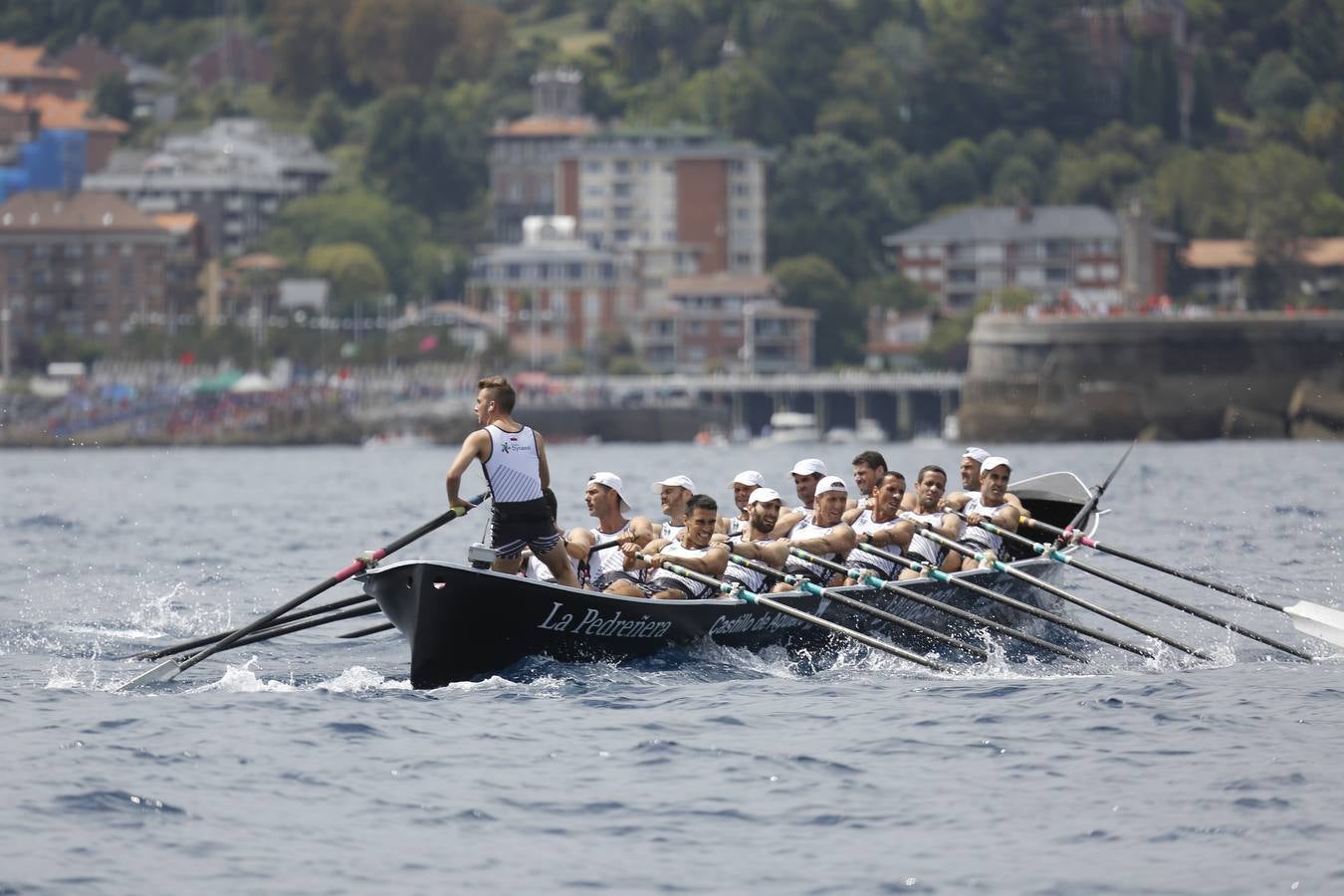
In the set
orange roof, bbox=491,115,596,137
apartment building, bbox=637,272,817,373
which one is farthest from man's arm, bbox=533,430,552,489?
orange roof, bbox=491,115,596,137

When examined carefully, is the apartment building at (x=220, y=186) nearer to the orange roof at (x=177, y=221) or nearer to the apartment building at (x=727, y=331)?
the orange roof at (x=177, y=221)

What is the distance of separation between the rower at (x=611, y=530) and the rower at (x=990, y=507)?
4.75m

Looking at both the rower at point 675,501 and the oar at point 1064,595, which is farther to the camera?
the oar at point 1064,595

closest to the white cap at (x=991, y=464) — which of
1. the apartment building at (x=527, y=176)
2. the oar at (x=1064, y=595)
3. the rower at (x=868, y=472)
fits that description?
the oar at (x=1064, y=595)

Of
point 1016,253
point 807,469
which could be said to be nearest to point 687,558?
point 807,469

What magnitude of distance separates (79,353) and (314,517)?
4318 inches

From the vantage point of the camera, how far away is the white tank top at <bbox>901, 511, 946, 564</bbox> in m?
24.7

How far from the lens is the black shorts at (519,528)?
20953mm

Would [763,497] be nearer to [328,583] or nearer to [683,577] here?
[683,577]

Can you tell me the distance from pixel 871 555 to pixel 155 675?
6812 mm

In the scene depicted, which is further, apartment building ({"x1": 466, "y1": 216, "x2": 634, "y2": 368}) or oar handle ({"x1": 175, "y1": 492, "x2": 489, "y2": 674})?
apartment building ({"x1": 466, "y1": 216, "x2": 634, "y2": 368})

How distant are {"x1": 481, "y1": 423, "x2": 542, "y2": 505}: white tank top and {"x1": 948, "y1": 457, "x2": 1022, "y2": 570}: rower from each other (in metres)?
6.44

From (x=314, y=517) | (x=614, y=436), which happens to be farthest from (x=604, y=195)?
(x=314, y=517)

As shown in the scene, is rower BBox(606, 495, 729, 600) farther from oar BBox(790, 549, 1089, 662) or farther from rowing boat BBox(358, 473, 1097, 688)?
oar BBox(790, 549, 1089, 662)
